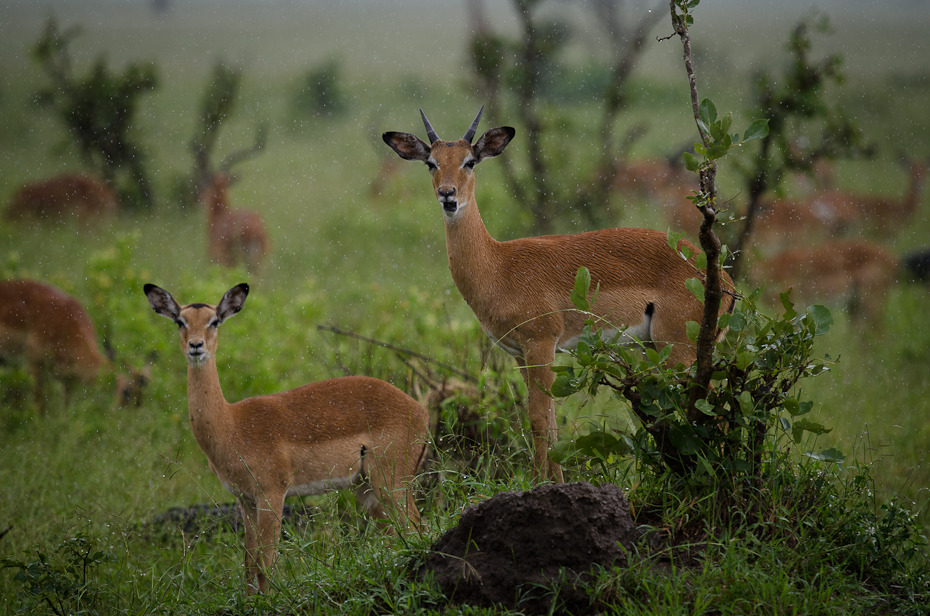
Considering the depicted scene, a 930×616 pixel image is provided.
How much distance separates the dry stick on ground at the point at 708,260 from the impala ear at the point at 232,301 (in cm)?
228

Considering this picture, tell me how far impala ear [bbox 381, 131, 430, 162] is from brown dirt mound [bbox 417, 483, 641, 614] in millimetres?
1965

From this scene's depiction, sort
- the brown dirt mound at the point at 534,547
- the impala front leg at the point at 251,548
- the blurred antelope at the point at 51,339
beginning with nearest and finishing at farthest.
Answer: the brown dirt mound at the point at 534,547 < the impala front leg at the point at 251,548 < the blurred antelope at the point at 51,339

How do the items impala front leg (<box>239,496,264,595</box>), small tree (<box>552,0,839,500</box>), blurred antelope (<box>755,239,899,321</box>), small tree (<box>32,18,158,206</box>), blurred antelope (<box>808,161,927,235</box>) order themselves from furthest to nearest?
small tree (<box>32,18,158,206</box>), blurred antelope (<box>808,161,927,235</box>), blurred antelope (<box>755,239,899,321</box>), impala front leg (<box>239,496,264,595</box>), small tree (<box>552,0,839,500</box>)

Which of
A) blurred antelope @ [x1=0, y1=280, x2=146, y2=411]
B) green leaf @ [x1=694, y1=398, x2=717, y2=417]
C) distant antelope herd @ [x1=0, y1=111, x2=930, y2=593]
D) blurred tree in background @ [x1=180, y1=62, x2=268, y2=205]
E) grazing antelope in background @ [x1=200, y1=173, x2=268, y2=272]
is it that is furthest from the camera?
blurred tree in background @ [x1=180, y1=62, x2=268, y2=205]

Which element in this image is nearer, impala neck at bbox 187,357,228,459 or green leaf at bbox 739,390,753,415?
green leaf at bbox 739,390,753,415

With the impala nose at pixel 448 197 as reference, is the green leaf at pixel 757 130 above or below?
above

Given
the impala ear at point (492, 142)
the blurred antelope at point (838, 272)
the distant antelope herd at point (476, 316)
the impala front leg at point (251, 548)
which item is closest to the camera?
the impala front leg at point (251, 548)

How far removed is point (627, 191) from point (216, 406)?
9.15 metres

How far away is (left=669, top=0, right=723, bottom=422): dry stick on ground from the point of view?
318 centimetres

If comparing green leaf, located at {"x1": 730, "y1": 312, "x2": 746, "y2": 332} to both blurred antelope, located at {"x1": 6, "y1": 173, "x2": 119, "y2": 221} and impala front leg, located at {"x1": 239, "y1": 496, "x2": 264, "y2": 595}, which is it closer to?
impala front leg, located at {"x1": 239, "y1": 496, "x2": 264, "y2": 595}

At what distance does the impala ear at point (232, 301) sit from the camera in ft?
15.2

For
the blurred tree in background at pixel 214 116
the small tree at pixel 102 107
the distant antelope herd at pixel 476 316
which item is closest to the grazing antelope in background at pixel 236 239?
the blurred tree in background at pixel 214 116

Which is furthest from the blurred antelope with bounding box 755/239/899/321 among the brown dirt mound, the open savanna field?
the brown dirt mound

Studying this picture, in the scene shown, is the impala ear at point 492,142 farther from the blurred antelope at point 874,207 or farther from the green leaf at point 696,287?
the blurred antelope at point 874,207
